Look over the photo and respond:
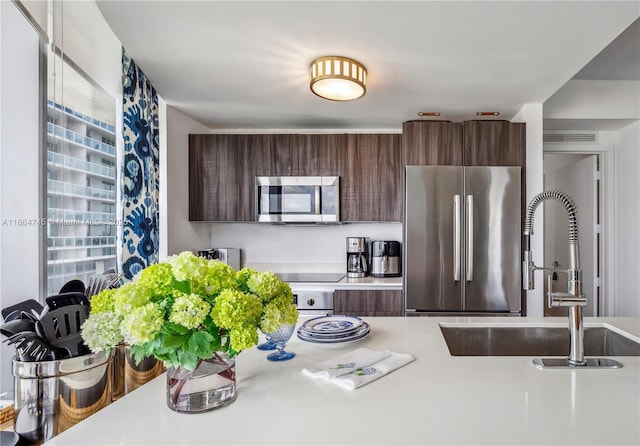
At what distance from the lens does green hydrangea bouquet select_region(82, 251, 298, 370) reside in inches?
27.7

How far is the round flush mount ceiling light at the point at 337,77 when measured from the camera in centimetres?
194

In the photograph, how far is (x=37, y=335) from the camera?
736mm

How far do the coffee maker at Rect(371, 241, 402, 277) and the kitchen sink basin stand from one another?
5.00 ft

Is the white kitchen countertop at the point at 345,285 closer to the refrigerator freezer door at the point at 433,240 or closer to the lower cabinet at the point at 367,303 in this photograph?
the lower cabinet at the point at 367,303

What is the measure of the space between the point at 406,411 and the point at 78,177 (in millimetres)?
1780

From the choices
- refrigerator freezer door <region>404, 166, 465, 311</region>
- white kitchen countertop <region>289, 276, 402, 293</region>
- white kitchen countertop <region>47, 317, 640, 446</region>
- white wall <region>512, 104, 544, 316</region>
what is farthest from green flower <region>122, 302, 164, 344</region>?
white wall <region>512, 104, 544, 316</region>

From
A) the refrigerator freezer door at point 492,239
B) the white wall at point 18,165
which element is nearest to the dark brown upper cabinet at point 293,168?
the refrigerator freezer door at point 492,239

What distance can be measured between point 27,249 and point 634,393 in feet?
6.65

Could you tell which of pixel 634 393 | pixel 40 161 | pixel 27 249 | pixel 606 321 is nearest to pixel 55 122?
pixel 40 161

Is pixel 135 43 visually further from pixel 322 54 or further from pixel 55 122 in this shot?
pixel 322 54

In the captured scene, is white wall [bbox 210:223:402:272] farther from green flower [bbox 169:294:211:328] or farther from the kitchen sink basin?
green flower [bbox 169:294:211:328]

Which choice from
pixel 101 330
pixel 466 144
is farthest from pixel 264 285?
pixel 466 144

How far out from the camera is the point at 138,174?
7.36 ft

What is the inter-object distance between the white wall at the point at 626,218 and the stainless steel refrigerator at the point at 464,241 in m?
1.56
